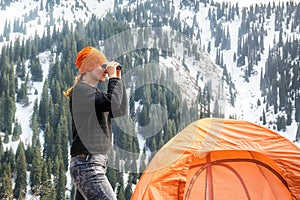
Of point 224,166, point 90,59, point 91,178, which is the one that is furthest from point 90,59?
point 224,166

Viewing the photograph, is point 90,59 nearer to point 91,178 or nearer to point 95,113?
point 95,113

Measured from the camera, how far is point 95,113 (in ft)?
13.8

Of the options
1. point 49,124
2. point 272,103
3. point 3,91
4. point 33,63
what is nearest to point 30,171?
point 49,124

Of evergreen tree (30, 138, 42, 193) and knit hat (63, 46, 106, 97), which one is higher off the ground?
knit hat (63, 46, 106, 97)

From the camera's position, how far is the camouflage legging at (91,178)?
13.2ft

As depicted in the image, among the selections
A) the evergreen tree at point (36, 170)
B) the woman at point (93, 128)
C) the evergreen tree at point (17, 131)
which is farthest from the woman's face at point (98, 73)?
the evergreen tree at point (17, 131)

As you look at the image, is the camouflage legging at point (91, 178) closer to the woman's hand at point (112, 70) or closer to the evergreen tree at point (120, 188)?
the woman's hand at point (112, 70)

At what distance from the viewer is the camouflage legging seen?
4.03 m

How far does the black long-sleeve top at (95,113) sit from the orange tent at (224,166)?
2632mm

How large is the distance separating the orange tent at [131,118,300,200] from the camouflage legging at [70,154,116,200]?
259cm

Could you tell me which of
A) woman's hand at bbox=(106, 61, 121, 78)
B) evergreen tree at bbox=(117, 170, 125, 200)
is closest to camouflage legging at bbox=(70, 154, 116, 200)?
woman's hand at bbox=(106, 61, 121, 78)

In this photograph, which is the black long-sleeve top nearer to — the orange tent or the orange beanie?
the orange beanie

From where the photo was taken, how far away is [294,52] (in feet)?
602

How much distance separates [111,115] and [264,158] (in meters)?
3.85
